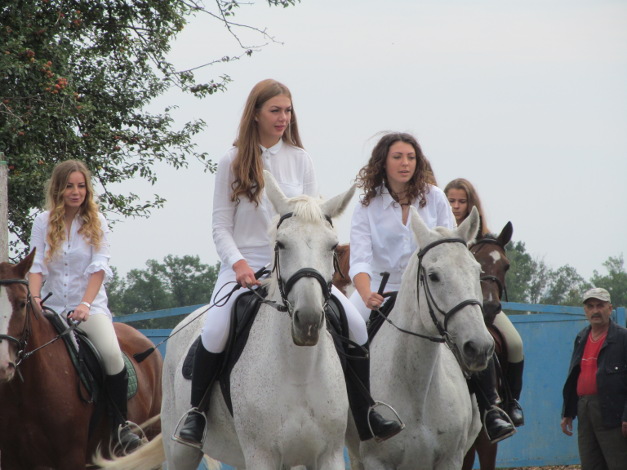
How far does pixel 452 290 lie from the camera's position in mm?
5867

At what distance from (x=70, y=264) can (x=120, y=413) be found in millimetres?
1348

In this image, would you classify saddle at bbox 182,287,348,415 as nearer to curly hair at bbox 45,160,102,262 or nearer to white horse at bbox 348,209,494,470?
white horse at bbox 348,209,494,470

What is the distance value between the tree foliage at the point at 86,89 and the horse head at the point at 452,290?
8.07m

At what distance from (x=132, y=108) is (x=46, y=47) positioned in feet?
7.25

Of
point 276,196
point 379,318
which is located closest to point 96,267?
point 379,318

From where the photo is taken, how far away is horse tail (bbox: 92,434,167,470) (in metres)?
7.43

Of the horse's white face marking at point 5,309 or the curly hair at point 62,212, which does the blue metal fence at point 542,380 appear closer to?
the curly hair at point 62,212

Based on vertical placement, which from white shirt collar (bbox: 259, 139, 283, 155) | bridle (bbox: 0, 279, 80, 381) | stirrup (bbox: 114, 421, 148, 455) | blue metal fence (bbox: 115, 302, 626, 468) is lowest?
blue metal fence (bbox: 115, 302, 626, 468)

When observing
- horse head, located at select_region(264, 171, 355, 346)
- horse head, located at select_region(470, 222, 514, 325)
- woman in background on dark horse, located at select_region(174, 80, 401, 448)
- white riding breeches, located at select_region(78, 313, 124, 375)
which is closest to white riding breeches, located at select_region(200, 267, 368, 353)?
woman in background on dark horse, located at select_region(174, 80, 401, 448)

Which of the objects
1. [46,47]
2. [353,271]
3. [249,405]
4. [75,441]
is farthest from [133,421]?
[46,47]

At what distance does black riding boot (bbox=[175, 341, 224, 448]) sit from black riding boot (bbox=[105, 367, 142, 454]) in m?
2.33

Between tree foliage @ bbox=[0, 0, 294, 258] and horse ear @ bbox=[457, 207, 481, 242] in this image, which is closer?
horse ear @ bbox=[457, 207, 481, 242]

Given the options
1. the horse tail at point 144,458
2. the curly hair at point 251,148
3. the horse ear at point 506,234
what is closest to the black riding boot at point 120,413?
the horse tail at point 144,458

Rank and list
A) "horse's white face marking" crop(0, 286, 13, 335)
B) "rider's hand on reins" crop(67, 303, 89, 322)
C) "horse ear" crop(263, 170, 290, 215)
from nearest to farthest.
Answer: "horse ear" crop(263, 170, 290, 215) → "horse's white face marking" crop(0, 286, 13, 335) → "rider's hand on reins" crop(67, 303, 89, 322)
